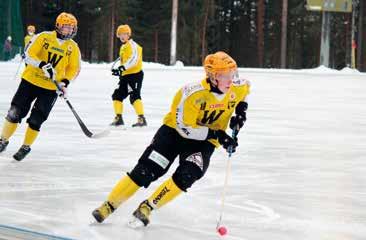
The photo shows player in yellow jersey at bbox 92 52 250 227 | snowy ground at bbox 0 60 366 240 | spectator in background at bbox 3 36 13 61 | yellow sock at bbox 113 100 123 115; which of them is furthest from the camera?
spectator in background at bbox 3 36 13 61

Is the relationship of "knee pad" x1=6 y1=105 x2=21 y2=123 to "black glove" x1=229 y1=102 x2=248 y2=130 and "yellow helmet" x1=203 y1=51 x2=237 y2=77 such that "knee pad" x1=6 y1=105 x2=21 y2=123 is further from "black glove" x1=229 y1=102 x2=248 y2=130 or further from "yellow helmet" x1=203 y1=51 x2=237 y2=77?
"yellow helmet" x1=203 y1=51 x2=237 y2=77

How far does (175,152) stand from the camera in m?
4.57

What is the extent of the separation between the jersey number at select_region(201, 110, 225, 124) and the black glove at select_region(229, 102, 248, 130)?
120mm

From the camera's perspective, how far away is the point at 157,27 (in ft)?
164

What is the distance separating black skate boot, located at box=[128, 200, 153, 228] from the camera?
14.5 ft

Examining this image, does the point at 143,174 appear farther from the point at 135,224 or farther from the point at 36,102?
the point at 36,102

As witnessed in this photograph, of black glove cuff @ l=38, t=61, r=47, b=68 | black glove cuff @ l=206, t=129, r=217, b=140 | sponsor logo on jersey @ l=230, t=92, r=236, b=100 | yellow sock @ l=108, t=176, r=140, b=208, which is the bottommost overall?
yellow sock @ l=108, t=176, r=140, b=208

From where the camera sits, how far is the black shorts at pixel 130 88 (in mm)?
10469

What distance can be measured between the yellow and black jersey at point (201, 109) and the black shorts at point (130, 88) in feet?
19.2

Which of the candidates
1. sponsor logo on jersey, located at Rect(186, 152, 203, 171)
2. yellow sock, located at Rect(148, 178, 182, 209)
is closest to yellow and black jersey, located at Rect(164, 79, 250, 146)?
sponsor logo on jersey, located at Rect(186, 152, 203, 171)

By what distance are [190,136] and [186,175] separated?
275 mm

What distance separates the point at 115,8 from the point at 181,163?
41573 millimetres

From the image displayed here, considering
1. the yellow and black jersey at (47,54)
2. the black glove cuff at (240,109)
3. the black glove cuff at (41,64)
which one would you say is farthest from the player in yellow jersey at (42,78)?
the black glove cuff at (240,109)

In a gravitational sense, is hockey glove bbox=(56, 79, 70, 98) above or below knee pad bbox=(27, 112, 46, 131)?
above
